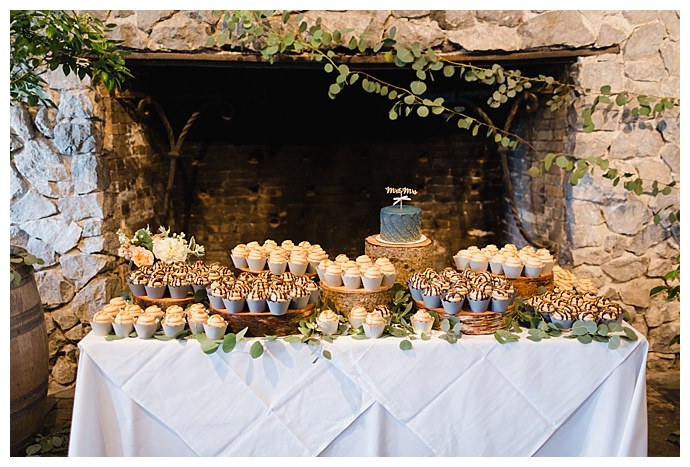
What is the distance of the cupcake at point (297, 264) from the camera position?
256 cm

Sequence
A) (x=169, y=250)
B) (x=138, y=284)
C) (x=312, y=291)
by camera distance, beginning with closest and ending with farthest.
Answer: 1. (x=312, y=291)
2. (x=138, y=284)
3. (x=169, y=250)

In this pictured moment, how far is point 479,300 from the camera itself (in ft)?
7.40

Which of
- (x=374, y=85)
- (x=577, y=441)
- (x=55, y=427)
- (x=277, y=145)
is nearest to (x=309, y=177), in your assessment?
(x=277, y=145)

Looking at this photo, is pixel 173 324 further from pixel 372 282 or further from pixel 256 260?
pixel 372 282

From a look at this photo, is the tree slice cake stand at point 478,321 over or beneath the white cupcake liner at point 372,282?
beneath

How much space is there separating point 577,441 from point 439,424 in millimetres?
479

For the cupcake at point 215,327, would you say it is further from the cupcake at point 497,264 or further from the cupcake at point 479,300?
the cupcake at point 497,264

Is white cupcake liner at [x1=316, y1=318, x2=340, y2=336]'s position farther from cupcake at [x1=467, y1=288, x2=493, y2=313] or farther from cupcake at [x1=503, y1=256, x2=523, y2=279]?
cupcake at [x1=503, y1=256, x2=523, y2=279]

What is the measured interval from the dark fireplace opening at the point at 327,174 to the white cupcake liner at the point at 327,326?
1.76 meters

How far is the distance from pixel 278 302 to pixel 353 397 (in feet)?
1.30

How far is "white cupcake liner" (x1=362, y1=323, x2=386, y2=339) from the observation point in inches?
87.9

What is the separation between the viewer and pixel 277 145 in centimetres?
393

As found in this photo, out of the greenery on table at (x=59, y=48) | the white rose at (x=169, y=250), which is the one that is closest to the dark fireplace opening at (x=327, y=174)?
the greenery on table at (x=59, y=48)

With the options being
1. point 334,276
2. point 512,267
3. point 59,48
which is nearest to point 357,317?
point 334,276
